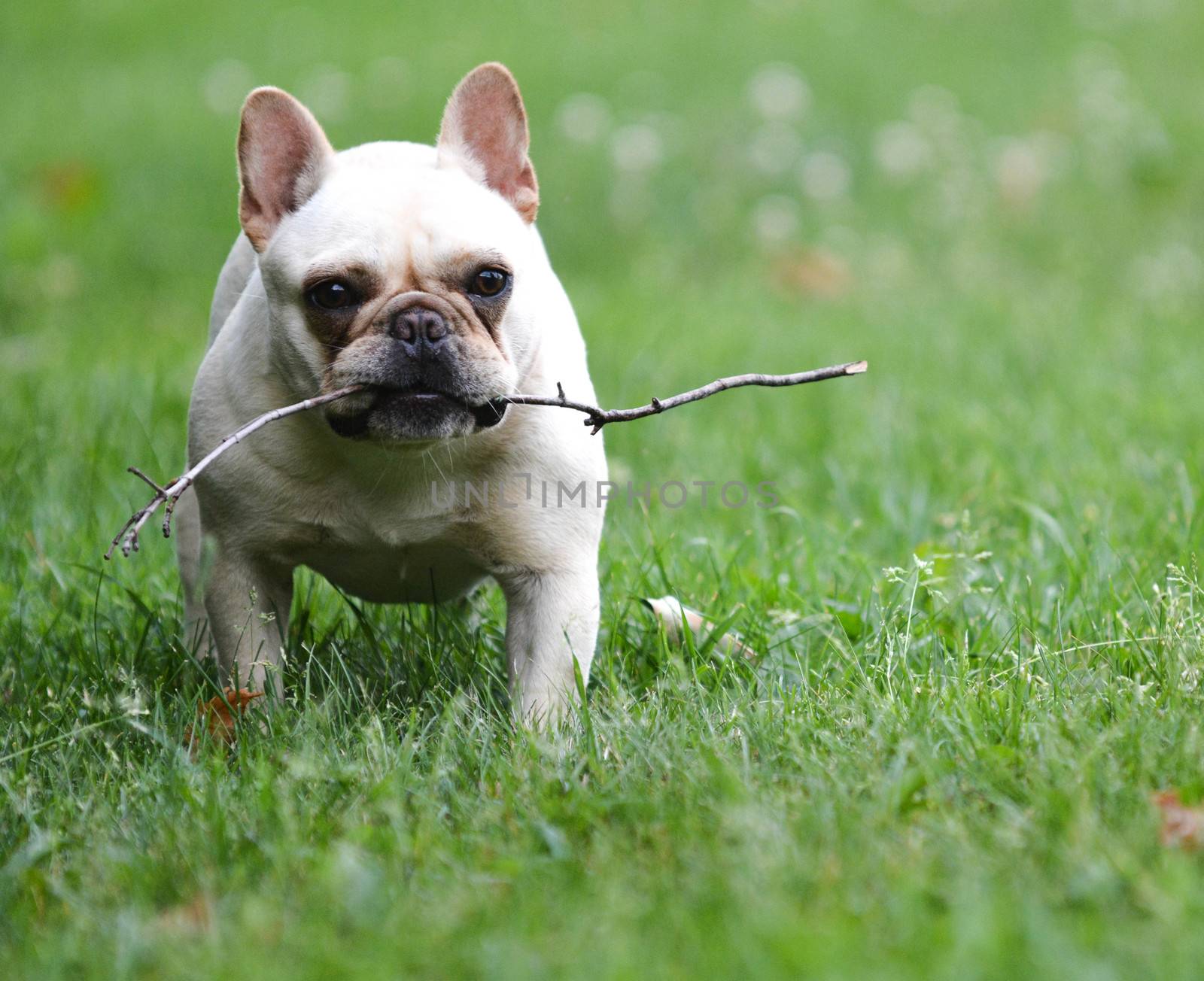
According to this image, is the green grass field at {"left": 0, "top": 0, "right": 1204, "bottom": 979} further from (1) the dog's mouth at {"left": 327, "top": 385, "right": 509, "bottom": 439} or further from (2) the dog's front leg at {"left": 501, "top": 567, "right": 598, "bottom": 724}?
(1) the dog's mouth at {"left": 327, "top": 385, "right": 509, "bottom": 439}

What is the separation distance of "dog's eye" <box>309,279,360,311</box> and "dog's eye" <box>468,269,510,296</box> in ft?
0.74

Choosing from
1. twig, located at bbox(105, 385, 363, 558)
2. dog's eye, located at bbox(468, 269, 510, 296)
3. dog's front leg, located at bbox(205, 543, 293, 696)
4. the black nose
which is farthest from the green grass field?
dog's eye, located at bbox(468, 269, 510, 296)

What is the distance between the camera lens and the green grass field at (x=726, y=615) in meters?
1.85

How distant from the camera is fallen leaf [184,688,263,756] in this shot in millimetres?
2693

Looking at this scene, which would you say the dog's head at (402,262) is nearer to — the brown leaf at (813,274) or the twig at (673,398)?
the twig at (673,398)

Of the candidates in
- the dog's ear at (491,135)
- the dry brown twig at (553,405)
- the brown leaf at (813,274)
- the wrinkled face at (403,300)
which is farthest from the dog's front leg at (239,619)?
the brown leaf at (813,274)

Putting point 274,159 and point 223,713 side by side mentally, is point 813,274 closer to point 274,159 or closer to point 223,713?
point 274,159

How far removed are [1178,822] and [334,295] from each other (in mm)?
1725

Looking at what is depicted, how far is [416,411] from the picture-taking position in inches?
103

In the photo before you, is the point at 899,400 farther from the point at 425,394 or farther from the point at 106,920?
the point at 106,920

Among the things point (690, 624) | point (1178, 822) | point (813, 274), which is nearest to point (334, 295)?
point (690, 624)

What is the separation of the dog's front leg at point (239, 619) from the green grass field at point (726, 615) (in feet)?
0.43

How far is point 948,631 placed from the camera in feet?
10.4

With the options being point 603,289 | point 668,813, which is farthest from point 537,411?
point 603,289
